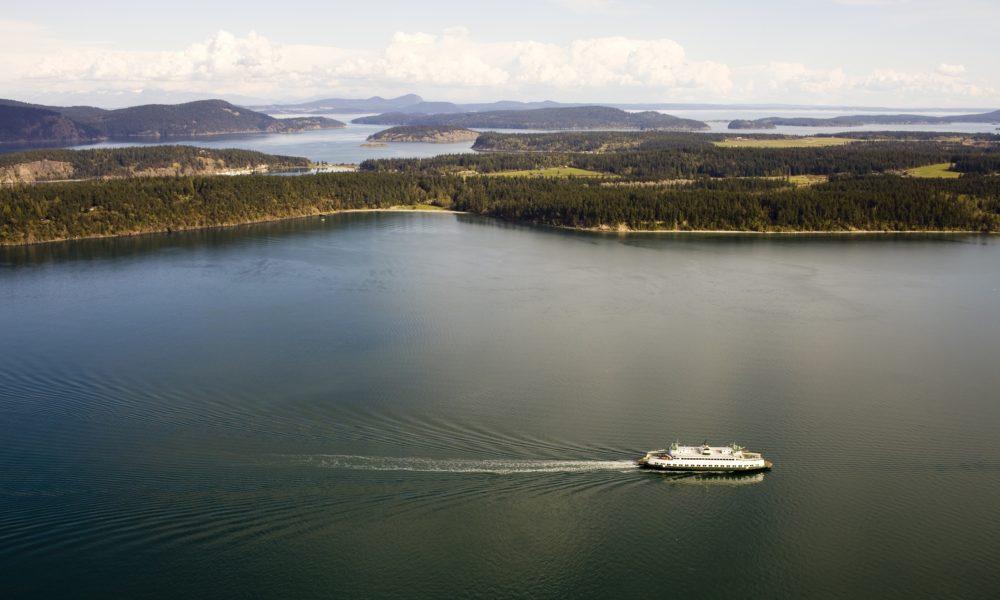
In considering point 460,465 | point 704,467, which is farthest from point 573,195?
point 460,465

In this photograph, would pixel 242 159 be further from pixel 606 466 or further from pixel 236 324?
pixel 606 466

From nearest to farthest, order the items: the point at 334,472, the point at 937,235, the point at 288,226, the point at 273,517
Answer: the point at 273,517 < the point at 334,472 < the point at 937,235 < the point at 288,226

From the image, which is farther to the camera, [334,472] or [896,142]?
[896,142]

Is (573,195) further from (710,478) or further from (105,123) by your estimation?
(105,123)

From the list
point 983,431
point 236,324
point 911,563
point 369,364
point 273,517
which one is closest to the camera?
point 911,563

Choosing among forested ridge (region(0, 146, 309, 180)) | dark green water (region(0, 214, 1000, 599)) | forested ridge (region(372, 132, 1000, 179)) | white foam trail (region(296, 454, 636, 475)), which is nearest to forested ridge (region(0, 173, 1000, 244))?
forested ridge (region(372, 132, 1000, 179))

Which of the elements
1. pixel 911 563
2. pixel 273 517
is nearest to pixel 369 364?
pixel 273 517
